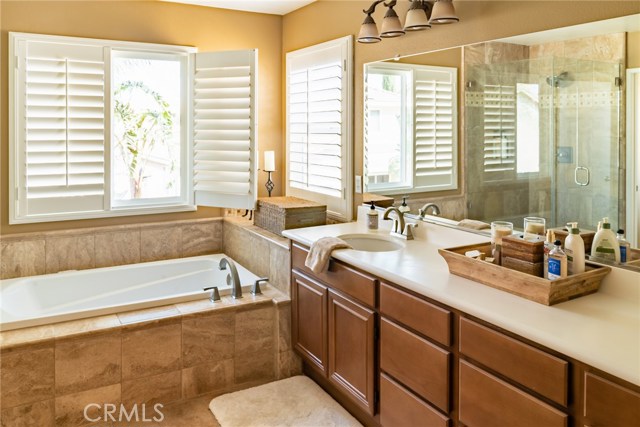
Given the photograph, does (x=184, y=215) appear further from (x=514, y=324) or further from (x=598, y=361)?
(x=598, y=361)

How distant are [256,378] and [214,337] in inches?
15.9

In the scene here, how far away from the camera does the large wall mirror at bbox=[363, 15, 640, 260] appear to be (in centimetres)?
195

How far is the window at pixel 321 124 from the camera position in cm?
362

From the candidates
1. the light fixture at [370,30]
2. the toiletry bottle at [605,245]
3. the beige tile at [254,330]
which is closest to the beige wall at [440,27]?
the light fixture at [370,30]

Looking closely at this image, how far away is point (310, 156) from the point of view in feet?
13.2

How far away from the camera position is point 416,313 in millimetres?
2076

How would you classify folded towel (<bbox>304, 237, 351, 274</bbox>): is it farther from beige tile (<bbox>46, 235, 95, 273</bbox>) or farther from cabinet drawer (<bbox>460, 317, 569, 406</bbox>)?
beige tile (<bbox>46, 235, 95, 273</bbox>)

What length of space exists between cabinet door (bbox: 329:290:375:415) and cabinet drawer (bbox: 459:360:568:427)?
61 centimetres

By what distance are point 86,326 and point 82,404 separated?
1.32 feet

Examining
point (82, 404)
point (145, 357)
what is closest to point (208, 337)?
point (145, 357)

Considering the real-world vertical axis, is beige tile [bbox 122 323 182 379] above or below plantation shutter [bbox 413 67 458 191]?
below

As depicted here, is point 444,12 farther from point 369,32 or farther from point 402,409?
point 402,409

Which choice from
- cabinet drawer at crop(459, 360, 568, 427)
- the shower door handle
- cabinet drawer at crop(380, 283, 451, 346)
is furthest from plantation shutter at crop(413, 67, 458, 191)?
cabinet drawer at crop(459, 360, 568, 427)

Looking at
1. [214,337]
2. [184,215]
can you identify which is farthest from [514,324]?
[184,215]
